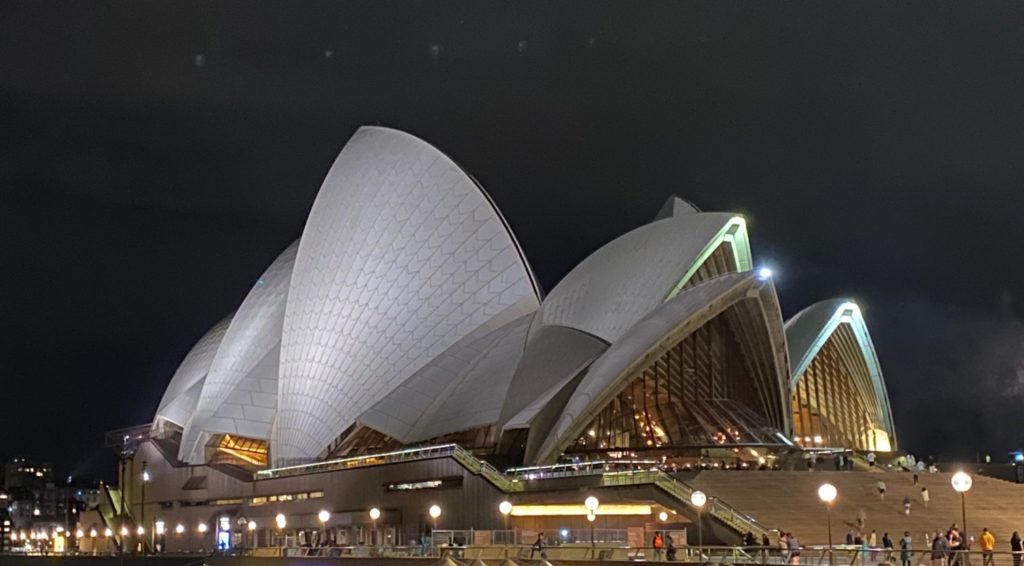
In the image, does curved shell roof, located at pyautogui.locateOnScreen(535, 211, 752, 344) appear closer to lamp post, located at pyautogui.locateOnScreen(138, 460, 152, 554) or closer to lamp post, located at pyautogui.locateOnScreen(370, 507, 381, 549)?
lamp post, located at pyautogui.locateOnScreen(370, 507, 381, 549)

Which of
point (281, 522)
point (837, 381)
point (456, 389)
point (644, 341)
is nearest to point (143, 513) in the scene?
point (281, 522)

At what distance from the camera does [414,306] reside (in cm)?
4006

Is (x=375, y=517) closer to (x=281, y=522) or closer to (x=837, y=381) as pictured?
(x=281, y=522)

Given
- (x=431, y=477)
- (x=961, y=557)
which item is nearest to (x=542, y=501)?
(x=431, y=477)

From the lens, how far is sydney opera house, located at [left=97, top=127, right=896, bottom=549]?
33875 mm

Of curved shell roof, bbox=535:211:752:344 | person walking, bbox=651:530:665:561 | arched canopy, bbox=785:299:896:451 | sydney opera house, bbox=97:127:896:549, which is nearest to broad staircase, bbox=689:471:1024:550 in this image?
sydney opera house, bbox=97:127:896:549

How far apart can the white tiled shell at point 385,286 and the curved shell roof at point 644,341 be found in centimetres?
688

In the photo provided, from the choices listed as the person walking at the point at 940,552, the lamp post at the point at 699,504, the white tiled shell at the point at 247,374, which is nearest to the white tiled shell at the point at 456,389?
the white tiled shell at the point at 247,374

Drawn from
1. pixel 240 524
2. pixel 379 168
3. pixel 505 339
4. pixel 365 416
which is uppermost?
pixel 379 168

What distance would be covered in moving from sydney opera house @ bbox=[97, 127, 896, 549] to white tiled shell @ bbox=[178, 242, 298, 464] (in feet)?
0.31

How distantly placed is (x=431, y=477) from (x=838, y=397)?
69.4 ft

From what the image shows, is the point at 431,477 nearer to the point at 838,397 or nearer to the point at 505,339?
the point at 505,339

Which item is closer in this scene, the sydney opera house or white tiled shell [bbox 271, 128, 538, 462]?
the sydney opera house

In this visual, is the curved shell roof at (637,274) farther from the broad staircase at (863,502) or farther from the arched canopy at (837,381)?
the broad staircase at (863,502)
